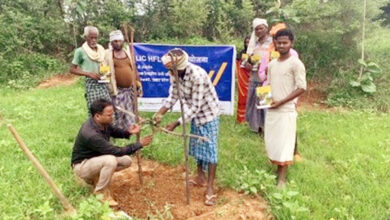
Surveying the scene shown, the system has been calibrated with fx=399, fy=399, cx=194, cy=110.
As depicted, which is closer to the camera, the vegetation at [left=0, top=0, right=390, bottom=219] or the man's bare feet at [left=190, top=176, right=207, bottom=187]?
the vegetation at [left=0, top=0, right=390, bottom=219]

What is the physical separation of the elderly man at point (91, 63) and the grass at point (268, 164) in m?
0.90

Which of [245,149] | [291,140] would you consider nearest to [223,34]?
[245,149]

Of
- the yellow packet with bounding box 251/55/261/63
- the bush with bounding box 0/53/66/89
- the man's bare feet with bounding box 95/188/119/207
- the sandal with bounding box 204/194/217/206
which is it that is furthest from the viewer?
the bush with bounding box 0/53/66/89

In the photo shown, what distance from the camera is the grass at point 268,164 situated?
3.76 meters

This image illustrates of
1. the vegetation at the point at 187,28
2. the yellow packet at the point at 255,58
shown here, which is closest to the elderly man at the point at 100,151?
the yellow packet at the point at 255,58

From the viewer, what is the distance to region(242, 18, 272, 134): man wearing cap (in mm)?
5176

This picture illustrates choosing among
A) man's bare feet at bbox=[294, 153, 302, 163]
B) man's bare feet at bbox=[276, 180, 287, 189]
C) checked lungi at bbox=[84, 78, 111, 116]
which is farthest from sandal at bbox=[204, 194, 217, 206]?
checked lungi at bbox=[84, 78, 111, 116]

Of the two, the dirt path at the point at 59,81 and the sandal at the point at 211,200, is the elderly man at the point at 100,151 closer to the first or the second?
the sandal at the point at 211,200

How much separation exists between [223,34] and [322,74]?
3.02m

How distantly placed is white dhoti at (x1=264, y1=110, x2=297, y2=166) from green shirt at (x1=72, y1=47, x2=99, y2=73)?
2302mm

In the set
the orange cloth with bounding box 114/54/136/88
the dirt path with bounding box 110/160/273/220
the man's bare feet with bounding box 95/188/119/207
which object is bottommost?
the dirt path with bounding box 110/160/273/220

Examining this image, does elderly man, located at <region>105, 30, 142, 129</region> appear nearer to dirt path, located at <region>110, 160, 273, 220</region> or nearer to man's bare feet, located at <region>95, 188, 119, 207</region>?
dirt path, located at <region>110, 160, 273, 220</region>

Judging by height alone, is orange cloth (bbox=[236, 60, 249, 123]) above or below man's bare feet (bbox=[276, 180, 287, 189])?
above

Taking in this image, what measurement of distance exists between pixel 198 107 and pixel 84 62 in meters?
2.00
